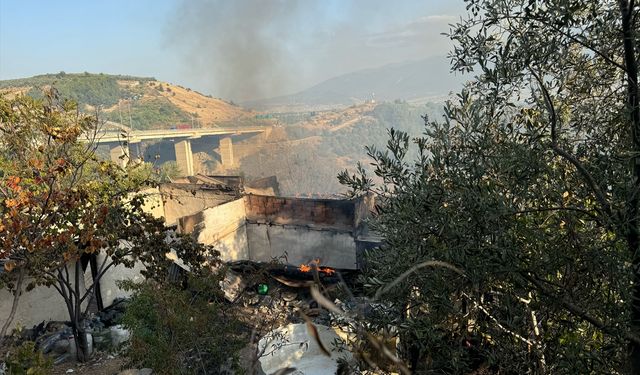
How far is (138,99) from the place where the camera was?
118938mm

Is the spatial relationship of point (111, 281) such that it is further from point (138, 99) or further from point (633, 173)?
point (138, 99)

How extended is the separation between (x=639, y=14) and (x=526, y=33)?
99 centimetres

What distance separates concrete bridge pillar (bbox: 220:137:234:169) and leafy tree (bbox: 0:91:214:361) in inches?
3404

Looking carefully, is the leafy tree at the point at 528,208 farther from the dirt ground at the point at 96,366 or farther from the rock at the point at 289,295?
the rock at the point at 289,295

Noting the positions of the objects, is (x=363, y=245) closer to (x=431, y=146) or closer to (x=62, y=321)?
(x=62, y=321)

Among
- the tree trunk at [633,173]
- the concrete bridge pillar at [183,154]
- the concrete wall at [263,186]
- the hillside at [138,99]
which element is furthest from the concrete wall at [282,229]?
the hillside at [138,99]

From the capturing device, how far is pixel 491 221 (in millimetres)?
4328

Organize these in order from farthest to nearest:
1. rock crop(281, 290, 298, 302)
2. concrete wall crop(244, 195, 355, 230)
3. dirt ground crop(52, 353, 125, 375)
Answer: concrete wall crop(244, 195, 355, 230), rock crop(281, 290, 298, 302), dirt ground crop(52, 353, 125, 375)

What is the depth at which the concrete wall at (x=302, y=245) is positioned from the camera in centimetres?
2131

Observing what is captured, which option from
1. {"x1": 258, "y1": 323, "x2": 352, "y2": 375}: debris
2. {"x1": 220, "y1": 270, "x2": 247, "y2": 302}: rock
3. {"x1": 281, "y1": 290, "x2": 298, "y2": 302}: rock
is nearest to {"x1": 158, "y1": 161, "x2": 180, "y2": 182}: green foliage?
{"x1": 220, "y1": 270, "x2": 247, "y2": 302}: rock

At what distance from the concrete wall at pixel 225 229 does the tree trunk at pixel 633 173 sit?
17.4 metres

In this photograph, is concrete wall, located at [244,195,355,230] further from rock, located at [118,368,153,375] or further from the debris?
rock, located at [118,368,153,375]

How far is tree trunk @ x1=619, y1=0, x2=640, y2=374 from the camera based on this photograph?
3951 mm

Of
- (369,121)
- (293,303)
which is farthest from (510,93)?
(369,121)
